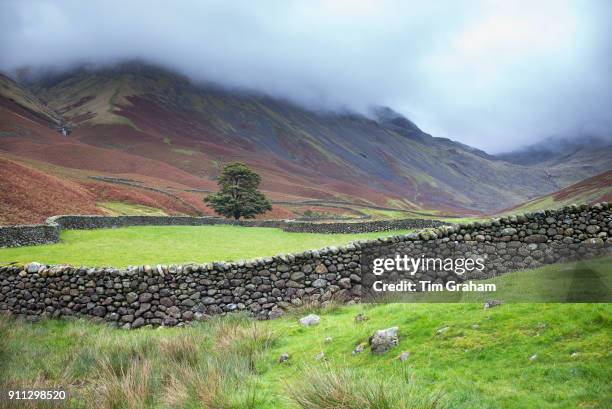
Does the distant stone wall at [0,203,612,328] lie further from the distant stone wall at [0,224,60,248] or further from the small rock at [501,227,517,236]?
the distant stone wall at [0,224,60,248]

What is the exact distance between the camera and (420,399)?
459cm

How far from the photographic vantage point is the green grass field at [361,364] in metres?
4.77

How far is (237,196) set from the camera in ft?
220

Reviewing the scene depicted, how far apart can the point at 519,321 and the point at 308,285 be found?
7529 mm

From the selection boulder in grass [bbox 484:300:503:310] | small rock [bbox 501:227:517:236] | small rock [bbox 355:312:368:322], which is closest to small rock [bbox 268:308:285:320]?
small rock [bbox 355:312:368:322]

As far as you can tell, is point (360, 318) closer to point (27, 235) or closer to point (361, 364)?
point (361, 364)

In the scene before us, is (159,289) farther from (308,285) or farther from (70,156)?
(70,156)

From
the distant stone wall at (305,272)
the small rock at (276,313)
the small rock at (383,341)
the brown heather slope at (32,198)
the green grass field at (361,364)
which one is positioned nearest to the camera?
the green grass field at (361,364)

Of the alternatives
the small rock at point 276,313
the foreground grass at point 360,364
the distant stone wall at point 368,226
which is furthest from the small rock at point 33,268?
the distant stone wall at point 368,226

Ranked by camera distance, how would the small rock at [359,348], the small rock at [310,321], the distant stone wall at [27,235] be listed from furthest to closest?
the distant stone wall at [27,235] → the small rock at [310,321] → the small rock at [359,348]

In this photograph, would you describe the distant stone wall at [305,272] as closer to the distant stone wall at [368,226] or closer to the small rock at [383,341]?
the small rock at [383,341]

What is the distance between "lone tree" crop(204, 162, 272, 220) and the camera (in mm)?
65312

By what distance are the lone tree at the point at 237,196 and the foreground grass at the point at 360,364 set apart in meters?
55.4

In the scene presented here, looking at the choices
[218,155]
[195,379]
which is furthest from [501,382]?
[218,155]
